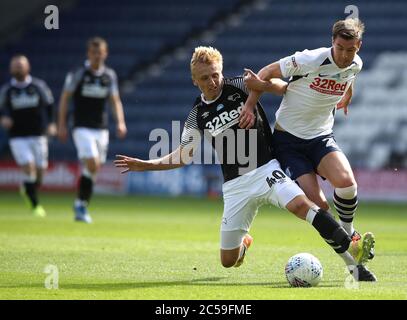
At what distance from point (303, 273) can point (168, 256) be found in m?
2.70

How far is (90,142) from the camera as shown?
1470 centimetres

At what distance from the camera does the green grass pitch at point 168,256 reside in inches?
287

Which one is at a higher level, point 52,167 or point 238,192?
point 238,192

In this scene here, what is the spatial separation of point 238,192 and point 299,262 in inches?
39.1

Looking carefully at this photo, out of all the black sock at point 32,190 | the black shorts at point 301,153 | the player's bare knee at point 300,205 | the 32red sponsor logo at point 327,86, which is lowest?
the black sock at point 32,190

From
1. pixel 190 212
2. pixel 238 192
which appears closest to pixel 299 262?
pixel 238 192

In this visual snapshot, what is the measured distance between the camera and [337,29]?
8039mm

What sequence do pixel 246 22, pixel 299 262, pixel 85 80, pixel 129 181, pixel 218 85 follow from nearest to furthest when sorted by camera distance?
pixel 299 262 → pixel 218 85 → pixel 85 80 → pixel 129 181 → pixel 246 22

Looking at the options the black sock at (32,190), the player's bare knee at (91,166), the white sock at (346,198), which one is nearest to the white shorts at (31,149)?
the black sock at (32,190)

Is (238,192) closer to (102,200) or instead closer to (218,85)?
(218,85)

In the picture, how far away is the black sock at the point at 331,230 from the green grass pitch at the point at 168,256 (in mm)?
362

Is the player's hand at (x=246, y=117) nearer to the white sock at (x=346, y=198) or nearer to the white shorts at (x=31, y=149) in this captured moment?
the white sock at (x=346, y=198)

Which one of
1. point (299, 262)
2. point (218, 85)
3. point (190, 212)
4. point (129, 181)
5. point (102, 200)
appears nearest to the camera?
point (299, 262)
